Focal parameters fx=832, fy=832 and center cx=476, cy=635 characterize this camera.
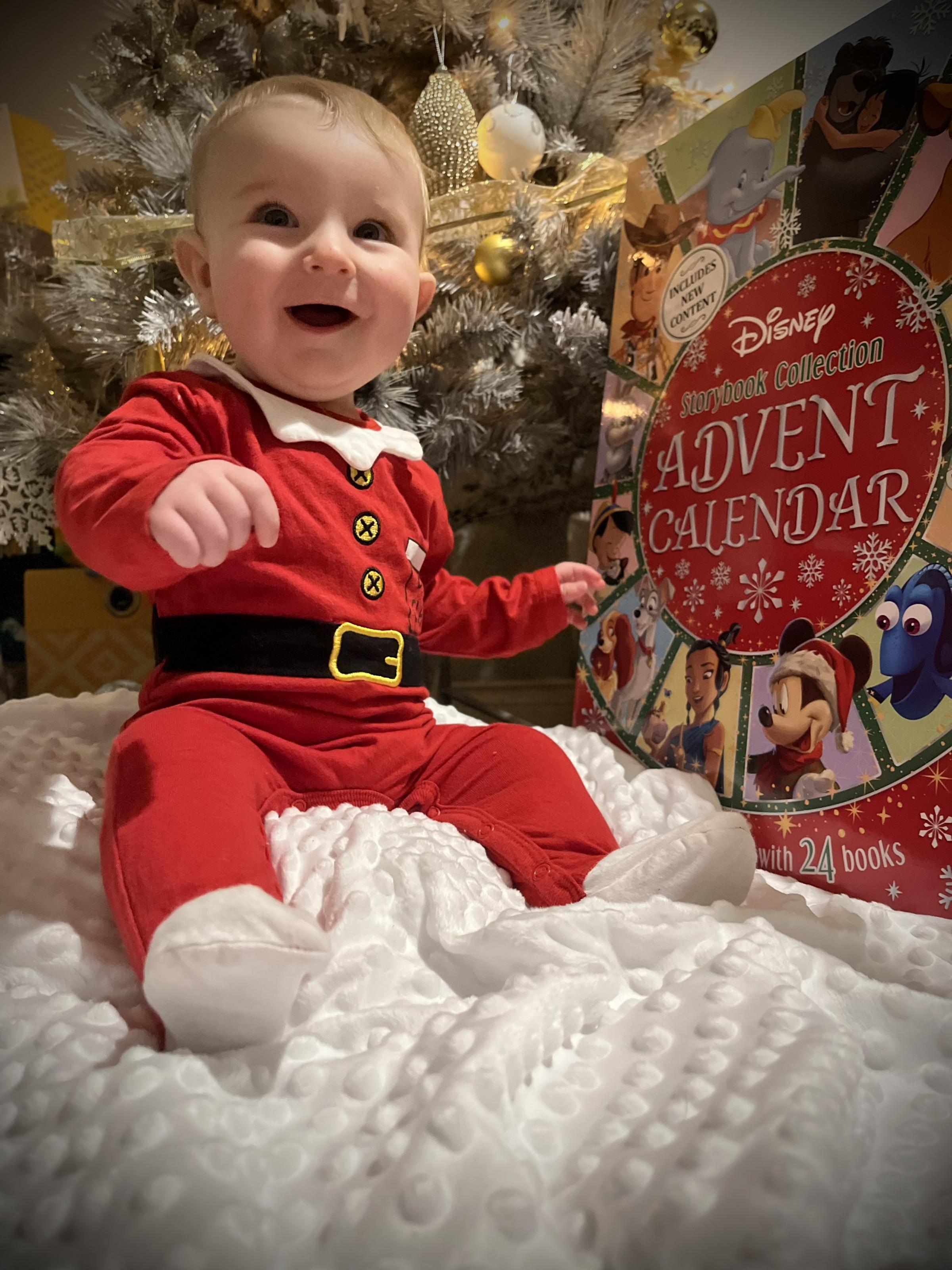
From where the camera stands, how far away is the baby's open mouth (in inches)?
26.7

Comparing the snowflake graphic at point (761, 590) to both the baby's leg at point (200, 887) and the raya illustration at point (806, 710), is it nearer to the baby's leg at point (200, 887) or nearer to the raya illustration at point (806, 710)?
the raya illustration at point (806, 710)

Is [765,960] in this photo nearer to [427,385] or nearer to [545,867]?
[545,867]

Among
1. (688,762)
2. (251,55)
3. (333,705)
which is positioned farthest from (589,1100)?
Answer: (251,55)

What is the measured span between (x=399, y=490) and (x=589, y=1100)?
0.54m

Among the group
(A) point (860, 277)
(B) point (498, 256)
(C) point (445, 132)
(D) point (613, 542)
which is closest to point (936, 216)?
(A) point (860, 277)

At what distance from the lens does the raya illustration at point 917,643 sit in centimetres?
62

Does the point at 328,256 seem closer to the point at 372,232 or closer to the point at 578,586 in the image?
the point at 372,232

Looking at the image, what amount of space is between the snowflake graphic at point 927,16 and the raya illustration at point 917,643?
41cm

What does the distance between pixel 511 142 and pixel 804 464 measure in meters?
0.58

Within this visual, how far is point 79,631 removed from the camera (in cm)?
119

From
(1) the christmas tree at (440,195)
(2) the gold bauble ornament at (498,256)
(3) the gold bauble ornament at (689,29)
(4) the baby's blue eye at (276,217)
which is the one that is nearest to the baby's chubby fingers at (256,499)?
(4) the baby's blue eye at (276,217)

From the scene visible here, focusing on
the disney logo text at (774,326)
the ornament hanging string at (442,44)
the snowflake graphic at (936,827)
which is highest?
the ornament hanging string at (442,44)

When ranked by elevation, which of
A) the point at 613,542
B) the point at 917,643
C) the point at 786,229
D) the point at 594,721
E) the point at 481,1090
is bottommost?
the point at 481,1090

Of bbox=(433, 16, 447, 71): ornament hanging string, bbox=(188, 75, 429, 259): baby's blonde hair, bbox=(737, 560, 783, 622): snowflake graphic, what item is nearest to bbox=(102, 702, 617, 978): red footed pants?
bbox=(737, 560, 783, 622): snowflake graphic
